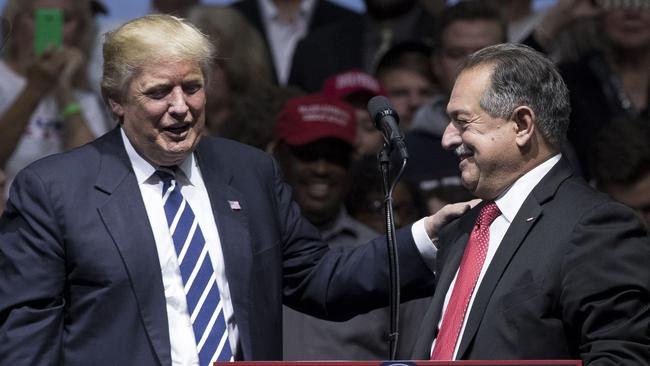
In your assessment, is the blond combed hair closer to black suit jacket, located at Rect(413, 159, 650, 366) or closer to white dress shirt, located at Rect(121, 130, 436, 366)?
white dress shirt, located at Rect(121, 130, 436, 366)

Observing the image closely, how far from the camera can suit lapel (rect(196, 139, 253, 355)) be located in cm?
479

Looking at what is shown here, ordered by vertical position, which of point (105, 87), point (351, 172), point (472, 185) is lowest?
point (351, 172)

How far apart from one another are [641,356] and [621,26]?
4301 mm

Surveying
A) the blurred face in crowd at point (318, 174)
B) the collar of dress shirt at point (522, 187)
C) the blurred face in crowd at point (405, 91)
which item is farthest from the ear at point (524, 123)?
the blurred face in crowd at point (405, 91)

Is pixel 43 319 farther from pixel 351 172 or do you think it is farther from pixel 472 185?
pixel 351 172

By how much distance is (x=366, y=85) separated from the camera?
26.0ft

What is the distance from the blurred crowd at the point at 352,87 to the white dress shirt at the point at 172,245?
1.45 metres

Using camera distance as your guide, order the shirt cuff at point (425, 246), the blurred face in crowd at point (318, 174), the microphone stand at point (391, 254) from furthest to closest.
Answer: the blurred face in crowd at point (318, 174) < the shirt cuff at point (425, 246) < the microphone stand at point (391, 254)

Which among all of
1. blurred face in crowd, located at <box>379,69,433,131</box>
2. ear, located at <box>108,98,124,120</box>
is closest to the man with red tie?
ear, located at <box>108,98,124,120</box>

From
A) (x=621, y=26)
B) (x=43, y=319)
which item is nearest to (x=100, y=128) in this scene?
(x=621, y=26)

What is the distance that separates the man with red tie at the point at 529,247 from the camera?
4.14 meters

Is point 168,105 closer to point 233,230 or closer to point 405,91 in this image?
point 233,230

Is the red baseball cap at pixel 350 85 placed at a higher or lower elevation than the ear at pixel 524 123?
lower

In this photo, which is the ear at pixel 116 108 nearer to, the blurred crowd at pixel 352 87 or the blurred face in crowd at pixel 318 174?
the blurred crowd at pixel 352 87
